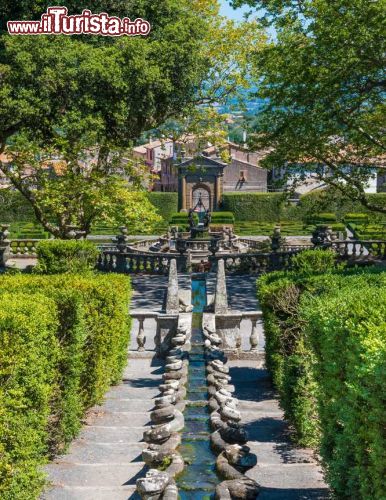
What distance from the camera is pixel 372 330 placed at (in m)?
6.77

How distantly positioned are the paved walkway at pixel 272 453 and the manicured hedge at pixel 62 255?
21.0ft

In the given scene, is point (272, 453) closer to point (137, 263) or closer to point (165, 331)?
point (165, 331)

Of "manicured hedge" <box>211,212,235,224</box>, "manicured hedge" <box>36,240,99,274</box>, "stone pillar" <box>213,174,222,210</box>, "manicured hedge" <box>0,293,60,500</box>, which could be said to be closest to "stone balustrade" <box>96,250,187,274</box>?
"manicured hedge" <box>36,240,99,274</box>

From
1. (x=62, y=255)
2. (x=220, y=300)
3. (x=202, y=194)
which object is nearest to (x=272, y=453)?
(x=220, y=300)

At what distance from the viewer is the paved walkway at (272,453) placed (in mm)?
8836

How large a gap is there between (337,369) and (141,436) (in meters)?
4.33

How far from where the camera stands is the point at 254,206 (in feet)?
217

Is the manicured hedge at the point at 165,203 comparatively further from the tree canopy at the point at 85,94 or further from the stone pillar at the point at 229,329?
the stone pillar at the point at 229,329

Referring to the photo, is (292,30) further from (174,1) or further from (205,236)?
(205,236)

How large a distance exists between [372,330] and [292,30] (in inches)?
688

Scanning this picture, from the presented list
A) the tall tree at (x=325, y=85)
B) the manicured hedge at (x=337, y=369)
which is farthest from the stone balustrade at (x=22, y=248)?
the manicured hedge at (x=337, y=369)

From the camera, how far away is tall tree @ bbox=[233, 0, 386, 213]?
62.4ft

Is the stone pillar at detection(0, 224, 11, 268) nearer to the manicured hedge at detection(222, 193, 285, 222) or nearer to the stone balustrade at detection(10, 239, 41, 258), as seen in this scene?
the stone balustrade at detection(10, 239, 41, 258)

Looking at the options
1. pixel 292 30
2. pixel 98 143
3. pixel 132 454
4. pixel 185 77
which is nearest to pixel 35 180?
pixel 98 143
